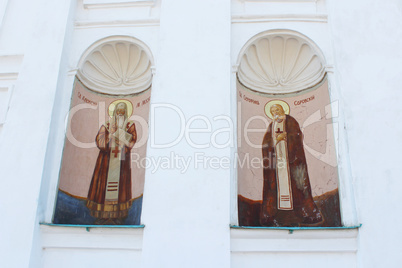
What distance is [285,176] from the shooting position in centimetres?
678

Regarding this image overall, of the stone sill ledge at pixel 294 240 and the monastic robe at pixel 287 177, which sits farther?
the monastic robe at pixel 287 177

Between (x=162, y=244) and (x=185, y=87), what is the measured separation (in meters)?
2.36

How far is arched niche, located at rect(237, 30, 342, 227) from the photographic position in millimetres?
6473

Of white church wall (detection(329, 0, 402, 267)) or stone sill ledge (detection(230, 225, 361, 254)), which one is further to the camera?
stone sill ledge (detection(230, 225, 361, 254))

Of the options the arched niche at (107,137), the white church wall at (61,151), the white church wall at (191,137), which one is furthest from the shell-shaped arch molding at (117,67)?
the white church wall at (191,137)

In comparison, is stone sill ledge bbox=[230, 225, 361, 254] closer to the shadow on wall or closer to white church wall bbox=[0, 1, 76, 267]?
the shadow on wall

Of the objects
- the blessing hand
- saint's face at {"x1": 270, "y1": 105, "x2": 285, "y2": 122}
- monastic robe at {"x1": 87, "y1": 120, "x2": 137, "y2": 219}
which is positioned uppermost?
saint's face at {"x1": 270, "y1": 105, "x2": 285, "y2": 122}

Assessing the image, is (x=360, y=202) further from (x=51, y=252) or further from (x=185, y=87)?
(x=51, y=252)

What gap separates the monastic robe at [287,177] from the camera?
21.3 feet

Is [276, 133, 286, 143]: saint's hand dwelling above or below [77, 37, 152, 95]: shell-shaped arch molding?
below

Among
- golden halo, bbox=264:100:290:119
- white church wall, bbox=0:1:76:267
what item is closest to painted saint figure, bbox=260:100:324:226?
golden halo, bbox=264:100:290:119

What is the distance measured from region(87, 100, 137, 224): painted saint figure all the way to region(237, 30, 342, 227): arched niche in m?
1.88

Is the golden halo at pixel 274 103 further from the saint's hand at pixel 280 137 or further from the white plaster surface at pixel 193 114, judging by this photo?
the white plaster surface at pixel 193 114

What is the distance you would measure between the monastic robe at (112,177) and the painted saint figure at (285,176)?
2244 millimetres
